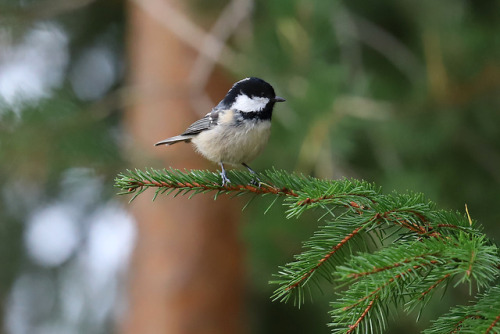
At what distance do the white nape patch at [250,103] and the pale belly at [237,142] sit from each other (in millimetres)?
102

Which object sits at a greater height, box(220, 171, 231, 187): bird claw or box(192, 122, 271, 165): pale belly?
box(192, 122, 271, 165): pale belly

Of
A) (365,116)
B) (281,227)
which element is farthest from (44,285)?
(365,116)

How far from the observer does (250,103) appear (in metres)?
2.81

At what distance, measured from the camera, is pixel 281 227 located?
420 centimetres

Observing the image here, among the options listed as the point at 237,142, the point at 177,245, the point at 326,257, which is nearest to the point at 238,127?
the point at 237,142

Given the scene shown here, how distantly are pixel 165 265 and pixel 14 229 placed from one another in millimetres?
1768

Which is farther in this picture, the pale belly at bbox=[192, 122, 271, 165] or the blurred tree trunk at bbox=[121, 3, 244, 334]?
the blurred tree trunk at bbox=[121, 3, 244, 334]

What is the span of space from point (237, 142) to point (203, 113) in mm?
1414

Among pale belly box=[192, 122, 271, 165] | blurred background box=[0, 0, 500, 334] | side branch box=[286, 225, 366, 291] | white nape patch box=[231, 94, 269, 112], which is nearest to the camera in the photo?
side branch box=[286, 225, 366, 291]

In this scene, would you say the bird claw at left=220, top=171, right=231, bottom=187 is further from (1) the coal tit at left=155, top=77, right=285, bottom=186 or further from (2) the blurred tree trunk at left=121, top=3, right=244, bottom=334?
(2) the blurred tree trunk at left=121, top=3, right=244, bottom=334

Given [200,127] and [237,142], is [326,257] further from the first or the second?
[200,127]

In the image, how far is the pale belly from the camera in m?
2.64

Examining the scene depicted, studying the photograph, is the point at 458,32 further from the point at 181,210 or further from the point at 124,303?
the point at 124,303

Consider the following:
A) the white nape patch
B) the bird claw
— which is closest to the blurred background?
the white nape patch
